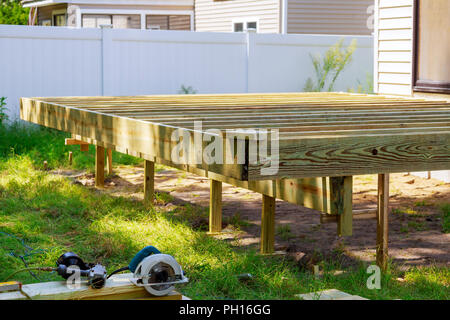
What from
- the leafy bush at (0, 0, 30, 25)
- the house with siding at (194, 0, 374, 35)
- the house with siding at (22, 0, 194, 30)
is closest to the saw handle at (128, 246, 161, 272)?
the house with siding at (194, 0, 374, 35)

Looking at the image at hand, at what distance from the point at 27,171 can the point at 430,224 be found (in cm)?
488

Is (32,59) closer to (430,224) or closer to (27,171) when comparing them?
(27,171)

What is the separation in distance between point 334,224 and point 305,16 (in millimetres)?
12713

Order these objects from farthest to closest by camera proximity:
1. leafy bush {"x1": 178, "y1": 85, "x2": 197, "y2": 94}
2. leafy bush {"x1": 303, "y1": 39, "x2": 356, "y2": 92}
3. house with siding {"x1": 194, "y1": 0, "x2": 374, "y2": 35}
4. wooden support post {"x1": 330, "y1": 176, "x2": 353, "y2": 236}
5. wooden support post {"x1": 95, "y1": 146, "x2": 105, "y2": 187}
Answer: house with siding {"x1": 194, "y1": 0, "x2": 374, "y2": 35}, leafy bush {"x1": 303, "y1": 39, "x2": 356, "y2": 92}, leafy bush {"x1": 178, "y1": 85, "x2": 197, "y2": 94}, wooden support post {"x1": 95, "y1": 146, "x2": 105, "y2": 187}, wooden support post {"x1": 330, "y1": 176, "x2": 353, "y2": 236}

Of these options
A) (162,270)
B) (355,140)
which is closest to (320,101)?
(355,140)

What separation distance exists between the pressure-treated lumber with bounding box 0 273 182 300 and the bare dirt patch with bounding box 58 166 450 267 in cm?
219

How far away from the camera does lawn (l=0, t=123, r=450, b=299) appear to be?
176 inches

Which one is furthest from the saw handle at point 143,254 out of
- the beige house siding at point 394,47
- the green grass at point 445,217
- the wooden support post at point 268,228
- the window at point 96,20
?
the window at point 96,20

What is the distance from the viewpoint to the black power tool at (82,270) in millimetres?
3314

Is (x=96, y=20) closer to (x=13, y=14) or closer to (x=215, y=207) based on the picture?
(x=13, y=14)

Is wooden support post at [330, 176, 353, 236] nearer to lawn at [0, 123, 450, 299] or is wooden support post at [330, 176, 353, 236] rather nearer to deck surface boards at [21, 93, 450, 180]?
deck surface boards at [21, 93, 450, 180]

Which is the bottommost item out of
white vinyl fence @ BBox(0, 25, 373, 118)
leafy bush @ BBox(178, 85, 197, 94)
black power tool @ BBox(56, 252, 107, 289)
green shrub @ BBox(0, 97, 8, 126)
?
black power tool @ BBox(56, 252, 107, 289)
